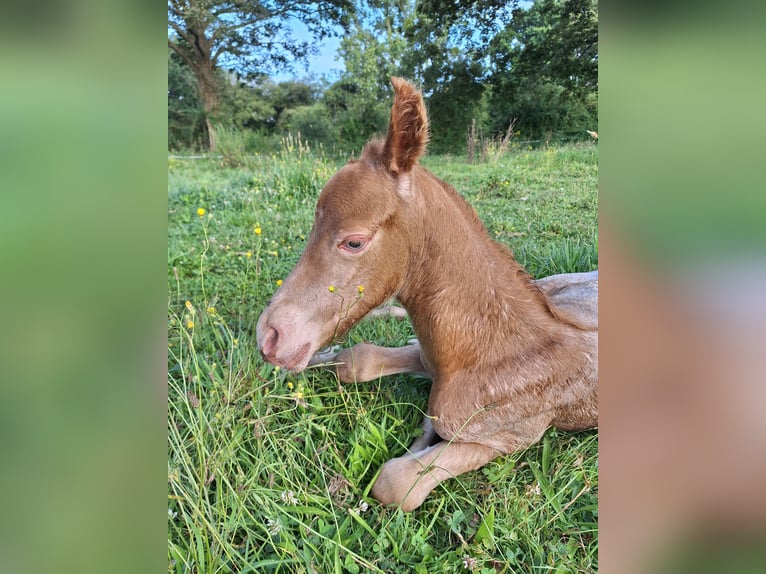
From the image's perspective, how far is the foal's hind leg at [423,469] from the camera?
1.55 metres

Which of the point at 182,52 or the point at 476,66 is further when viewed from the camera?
the point at 182,52

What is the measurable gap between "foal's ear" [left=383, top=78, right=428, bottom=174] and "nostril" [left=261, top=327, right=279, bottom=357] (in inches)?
27.1

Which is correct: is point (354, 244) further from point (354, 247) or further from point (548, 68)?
point (548, 68)

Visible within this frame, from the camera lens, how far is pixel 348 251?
1.50 m

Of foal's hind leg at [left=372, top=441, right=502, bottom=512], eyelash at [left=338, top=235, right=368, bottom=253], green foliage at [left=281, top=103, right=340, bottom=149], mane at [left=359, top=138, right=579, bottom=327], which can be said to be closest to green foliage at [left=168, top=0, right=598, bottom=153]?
green foliage at [left=281, top=103, right=340, bottom=149]

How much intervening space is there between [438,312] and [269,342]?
24.2 inches

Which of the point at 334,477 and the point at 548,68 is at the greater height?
the point at 548,68

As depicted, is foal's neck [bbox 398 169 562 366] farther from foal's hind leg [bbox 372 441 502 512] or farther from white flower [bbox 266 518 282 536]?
white flower [bbox 266 518 282 536]

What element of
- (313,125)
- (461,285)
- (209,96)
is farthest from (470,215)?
(209,96)

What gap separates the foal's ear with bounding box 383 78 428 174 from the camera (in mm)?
1432

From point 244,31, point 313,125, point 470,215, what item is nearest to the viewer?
point 470,215
